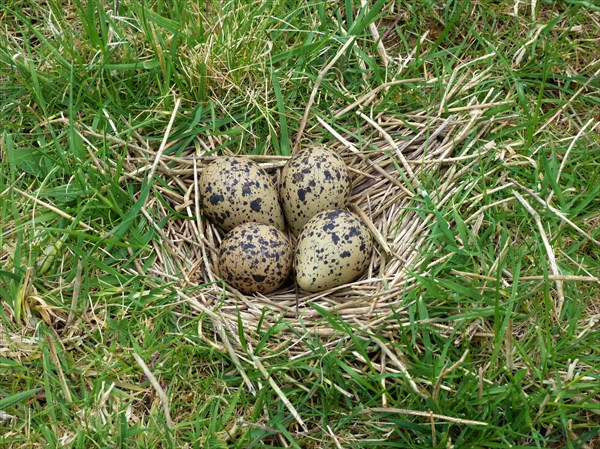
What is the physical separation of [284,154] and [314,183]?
0.35 m

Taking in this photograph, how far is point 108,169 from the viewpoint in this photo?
3.02 metres

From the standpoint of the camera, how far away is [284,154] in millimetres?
3338

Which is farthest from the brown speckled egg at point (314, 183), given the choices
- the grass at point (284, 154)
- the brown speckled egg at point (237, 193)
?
the grass at point (284, 154)

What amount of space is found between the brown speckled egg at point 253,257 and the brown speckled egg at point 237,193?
0.09 metres

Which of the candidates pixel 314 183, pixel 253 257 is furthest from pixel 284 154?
pixel 253 257

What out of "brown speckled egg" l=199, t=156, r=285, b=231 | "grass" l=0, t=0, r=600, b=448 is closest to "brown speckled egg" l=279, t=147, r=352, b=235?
"brown speckled egg" l=199, t=156, r=285, b=231

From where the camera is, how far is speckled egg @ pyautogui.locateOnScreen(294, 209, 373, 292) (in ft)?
9.62

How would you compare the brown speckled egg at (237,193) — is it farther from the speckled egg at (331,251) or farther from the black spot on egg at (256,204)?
the speckled egg at (331,251)

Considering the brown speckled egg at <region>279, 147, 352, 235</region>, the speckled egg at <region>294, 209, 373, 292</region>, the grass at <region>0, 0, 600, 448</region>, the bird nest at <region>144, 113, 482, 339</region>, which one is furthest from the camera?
the brown speckled egg at <region>279, 147, 352, 235</region>

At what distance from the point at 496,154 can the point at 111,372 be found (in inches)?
75.9

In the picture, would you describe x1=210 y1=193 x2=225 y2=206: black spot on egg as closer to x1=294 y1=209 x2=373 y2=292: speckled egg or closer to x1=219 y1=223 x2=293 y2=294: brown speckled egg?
x1=219 y1=223 x2=293 y2=294: brown speckled egg

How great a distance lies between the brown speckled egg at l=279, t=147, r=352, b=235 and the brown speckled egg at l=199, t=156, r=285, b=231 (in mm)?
95

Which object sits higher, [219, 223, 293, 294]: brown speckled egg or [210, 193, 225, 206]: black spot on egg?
[210, 193, 225, 206]: black spot on egg

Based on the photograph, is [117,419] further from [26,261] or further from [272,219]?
[272,219]
